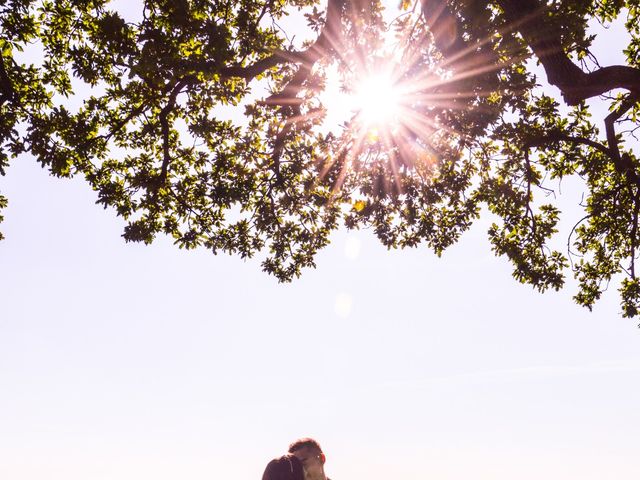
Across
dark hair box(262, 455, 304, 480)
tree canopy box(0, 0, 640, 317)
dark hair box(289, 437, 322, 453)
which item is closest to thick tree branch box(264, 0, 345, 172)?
tree canopy box(0, 0, 640, 317)

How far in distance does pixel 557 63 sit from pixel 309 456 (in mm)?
6631

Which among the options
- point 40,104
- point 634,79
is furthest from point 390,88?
point 40,104

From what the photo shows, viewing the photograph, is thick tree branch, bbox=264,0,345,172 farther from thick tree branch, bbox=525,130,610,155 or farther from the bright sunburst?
thick tree branch, bbox=525,130,610,155

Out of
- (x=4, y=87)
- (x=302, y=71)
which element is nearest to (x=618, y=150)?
(x=302, y=71)

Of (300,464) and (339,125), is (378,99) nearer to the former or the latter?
(339,125)

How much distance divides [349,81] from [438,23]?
10.6 feet

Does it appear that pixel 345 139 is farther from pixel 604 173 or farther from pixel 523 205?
pixel 604 173

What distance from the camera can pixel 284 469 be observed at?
4629mm

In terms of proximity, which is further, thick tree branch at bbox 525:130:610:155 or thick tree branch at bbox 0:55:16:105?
thick tree branch at bbox 525:130:610:155

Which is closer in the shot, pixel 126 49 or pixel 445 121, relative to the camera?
pixel 126 49

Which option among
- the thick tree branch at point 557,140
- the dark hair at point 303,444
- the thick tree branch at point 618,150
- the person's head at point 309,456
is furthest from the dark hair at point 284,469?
the thick tree branch at point 618,150

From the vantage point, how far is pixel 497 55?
6770 mm

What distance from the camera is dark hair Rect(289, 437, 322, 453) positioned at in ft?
16.4

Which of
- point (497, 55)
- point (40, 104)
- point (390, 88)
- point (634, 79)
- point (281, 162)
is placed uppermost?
point (40, 104)
